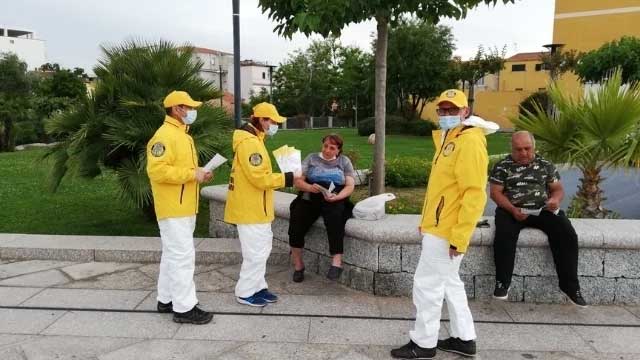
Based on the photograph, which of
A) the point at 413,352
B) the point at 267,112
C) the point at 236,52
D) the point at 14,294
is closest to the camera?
the point at 413,352

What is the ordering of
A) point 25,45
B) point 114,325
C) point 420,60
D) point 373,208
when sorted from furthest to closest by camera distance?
point 25,45
point 420,60
point 373,208
point 114,325

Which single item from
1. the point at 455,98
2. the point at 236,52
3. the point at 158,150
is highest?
the point at 236,52

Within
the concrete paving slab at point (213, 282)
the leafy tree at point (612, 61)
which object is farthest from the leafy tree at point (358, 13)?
the leafy tree at point (612, 61)

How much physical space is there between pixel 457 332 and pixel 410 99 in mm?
32666

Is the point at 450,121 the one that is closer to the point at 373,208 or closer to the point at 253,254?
the point at 373,208

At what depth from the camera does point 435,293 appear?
3.54 metres

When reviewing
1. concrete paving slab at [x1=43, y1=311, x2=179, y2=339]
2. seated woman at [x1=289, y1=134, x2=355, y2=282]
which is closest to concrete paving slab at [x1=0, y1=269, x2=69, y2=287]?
concrete paving slab at [x1=43, y1=311, x2=179, y2=339]

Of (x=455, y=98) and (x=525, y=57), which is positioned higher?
(x=525, y=57)

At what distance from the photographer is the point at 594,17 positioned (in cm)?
3491

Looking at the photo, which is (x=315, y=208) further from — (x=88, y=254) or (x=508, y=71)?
(x=508, y=71)

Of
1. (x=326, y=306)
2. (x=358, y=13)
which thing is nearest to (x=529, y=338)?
(x=326, y=306)

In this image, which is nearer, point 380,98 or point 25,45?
point 380,98

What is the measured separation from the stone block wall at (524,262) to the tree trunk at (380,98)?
1.76 m

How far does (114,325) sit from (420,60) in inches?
1112
